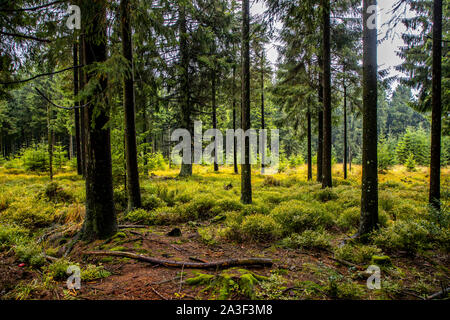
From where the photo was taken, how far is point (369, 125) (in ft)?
17.5

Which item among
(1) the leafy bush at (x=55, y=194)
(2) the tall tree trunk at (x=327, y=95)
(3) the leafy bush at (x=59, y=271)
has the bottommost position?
(3) the leafy bush at (x=59, y=271)

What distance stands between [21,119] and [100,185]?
40.9m

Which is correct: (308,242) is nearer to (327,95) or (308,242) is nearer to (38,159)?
(327,95)

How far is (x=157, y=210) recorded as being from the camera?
755 cm

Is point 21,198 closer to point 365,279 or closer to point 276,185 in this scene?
point 365,279

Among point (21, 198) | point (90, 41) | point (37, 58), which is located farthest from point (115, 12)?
point (21, 198)

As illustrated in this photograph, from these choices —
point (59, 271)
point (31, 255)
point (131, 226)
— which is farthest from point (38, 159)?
point (59, 271)

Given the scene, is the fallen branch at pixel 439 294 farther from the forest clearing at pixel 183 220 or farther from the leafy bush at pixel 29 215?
the leafy bush at pixel 29 215

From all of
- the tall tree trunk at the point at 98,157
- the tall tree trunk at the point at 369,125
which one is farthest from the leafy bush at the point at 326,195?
the tall tree trunk at the point at 98,157

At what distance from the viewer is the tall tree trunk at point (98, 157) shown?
4.66 meters

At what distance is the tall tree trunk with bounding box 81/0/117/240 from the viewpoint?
466 centimetres

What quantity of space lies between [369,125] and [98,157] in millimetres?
6758

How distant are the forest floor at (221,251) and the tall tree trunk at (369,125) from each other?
478mm

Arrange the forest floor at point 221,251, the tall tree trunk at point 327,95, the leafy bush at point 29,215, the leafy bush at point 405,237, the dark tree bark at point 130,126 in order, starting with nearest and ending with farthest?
1. the forest floor at point 221,251
2. the leafy bush at point 405,237
3. the leafy bush at point 29,215
4. the dark tree bark at point 130,126
5. the tall tree trunk at point 327,95
